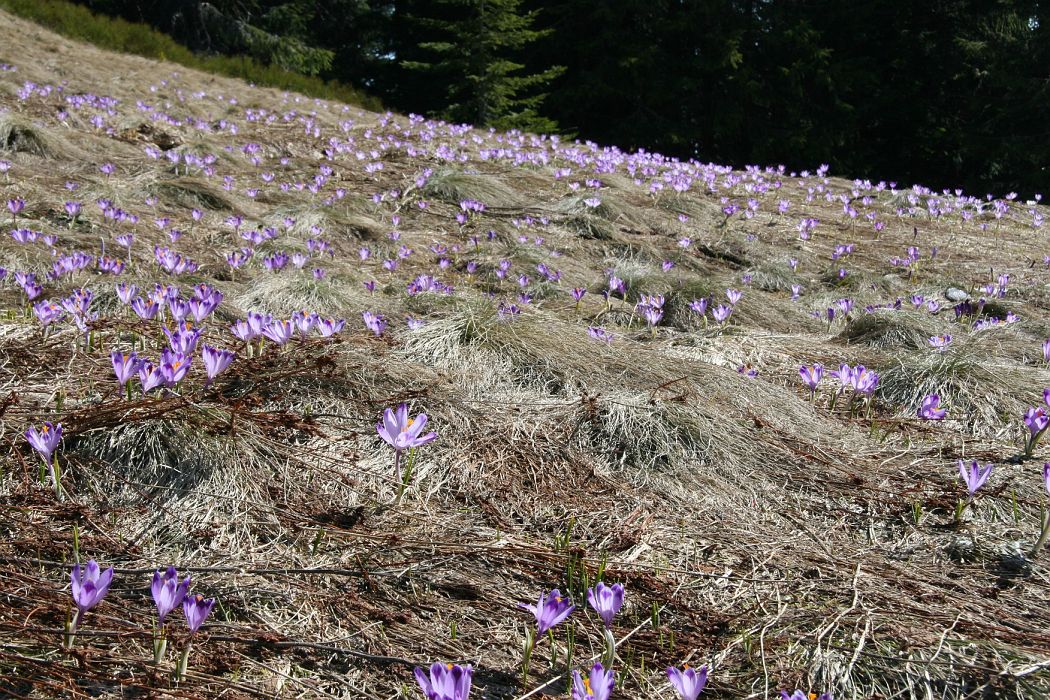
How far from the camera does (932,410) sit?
2.78 metres

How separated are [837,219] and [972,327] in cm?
414

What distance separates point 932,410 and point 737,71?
20.0 m

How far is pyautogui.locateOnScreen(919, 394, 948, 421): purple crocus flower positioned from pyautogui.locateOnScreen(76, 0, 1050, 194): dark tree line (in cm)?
1696

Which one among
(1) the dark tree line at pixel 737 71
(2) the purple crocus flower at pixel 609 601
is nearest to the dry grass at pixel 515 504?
(2) the purple crocus flower at pixel 609 601

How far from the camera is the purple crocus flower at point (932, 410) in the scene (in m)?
2.76

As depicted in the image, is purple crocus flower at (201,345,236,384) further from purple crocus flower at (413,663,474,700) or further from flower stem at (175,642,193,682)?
purple crocus flower at (413,663,474,700)

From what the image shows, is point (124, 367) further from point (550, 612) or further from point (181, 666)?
point (550, 612)

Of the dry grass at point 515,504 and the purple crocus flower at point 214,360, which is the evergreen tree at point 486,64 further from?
the purple crocus flower at point 214,360

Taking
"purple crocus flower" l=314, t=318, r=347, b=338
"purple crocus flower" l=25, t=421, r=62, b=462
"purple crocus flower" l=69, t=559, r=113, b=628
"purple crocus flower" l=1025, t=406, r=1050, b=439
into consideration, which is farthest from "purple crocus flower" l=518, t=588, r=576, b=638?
"purple crocus flower" l=1025, t=406, r=1050, b=439

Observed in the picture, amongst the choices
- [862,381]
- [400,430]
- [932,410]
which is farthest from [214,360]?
[932,410]

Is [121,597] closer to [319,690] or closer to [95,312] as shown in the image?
[319,690]

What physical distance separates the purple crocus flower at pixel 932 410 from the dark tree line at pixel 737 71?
17.0 meters

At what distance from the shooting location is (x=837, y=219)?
829 cm

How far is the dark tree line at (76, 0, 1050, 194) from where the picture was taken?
18.5m
